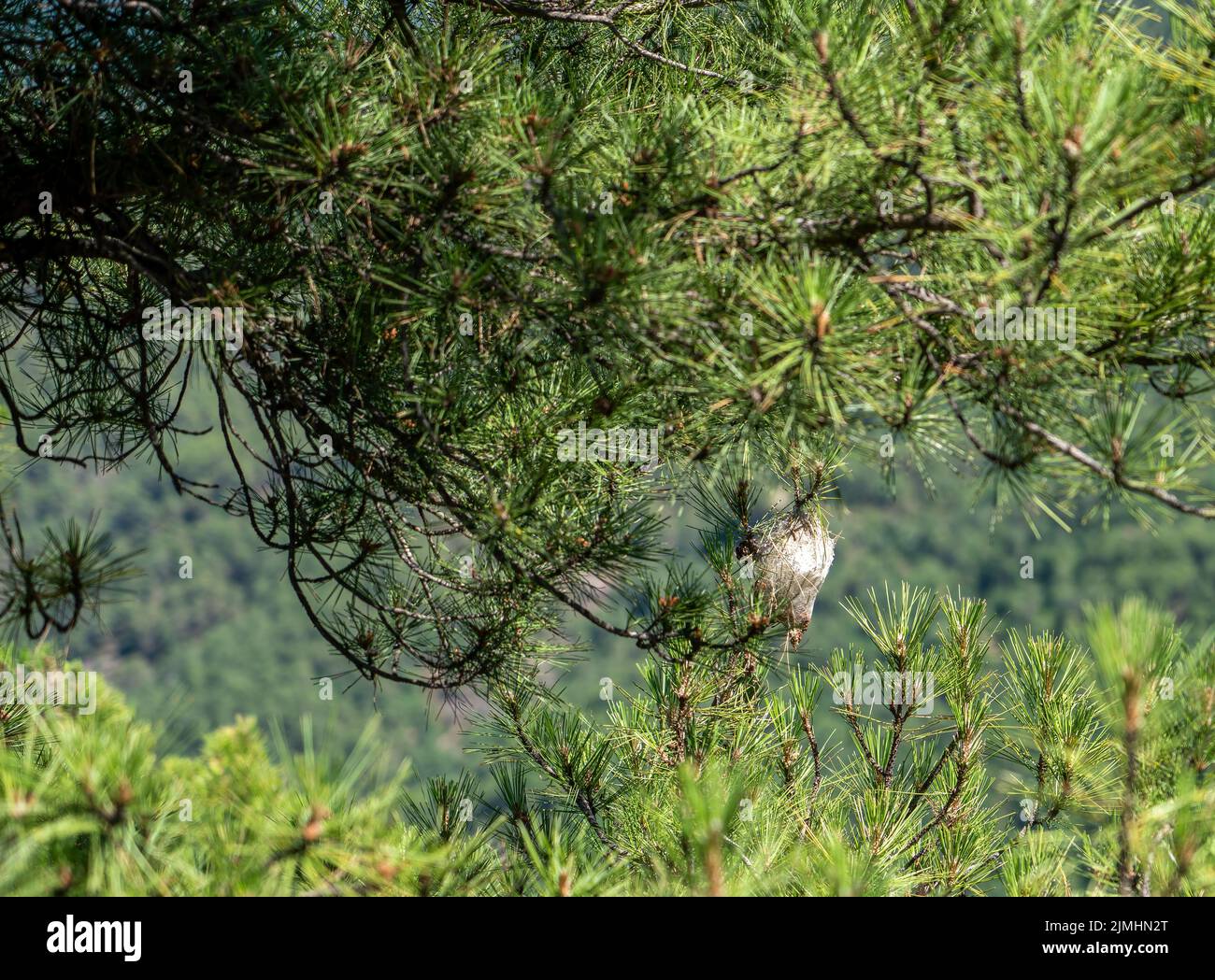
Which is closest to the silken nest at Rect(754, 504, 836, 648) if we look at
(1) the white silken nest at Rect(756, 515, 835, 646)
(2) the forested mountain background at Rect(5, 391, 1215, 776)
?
(1) the white silken nest at Rect(756, 515, 835, 646)

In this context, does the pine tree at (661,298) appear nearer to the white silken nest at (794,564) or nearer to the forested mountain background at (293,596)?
the white silken nest at (794,564)

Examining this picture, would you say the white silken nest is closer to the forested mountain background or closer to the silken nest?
the silken nest

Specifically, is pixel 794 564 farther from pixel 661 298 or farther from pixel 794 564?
pixel 661 298

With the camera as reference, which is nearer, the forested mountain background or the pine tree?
the pine tree

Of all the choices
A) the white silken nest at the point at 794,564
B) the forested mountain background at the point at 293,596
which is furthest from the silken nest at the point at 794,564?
the forested mountain background at the point at 293,596

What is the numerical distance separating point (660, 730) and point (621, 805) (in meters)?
0.18

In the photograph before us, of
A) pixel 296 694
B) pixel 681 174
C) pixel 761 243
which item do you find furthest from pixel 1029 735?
pixel 296 694

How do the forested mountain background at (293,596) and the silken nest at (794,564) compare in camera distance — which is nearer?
the silken nest at (794,564)

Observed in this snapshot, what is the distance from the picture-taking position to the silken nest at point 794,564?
154cm

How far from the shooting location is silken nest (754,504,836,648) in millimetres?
1536

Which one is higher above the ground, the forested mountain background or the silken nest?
the forested mountain background
